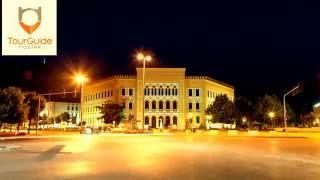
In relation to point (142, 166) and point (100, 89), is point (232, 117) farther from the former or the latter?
point (142, 166)

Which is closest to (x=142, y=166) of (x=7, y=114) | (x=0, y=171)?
(x=0, y=171)

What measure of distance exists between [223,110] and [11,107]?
4915 centimetres

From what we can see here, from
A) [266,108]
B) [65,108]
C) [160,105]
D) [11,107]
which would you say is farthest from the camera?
[65,108]

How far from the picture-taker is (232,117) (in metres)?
96.8

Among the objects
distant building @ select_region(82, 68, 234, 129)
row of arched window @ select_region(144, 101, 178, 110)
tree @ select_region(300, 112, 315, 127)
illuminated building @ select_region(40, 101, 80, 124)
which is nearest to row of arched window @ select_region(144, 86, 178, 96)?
distant building @ select_region(82, 68, 234, 129)

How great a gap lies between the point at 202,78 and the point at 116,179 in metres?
98.2

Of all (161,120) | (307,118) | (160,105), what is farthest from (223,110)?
(307,118)

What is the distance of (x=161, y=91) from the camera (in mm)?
109312

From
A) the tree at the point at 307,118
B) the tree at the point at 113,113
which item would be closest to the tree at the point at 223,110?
the tree at the point at 113,113

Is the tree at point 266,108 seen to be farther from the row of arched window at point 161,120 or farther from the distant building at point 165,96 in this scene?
the row of arched window at point 161,120

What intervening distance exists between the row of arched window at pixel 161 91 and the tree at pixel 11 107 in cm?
4962

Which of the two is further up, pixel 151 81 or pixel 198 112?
pixel 151 81

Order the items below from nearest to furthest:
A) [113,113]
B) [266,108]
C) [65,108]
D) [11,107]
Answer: [11,107] < [266,108] < [113,113] < [65,108]

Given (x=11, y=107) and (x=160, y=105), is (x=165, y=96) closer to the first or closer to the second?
(x=160, y=105)
